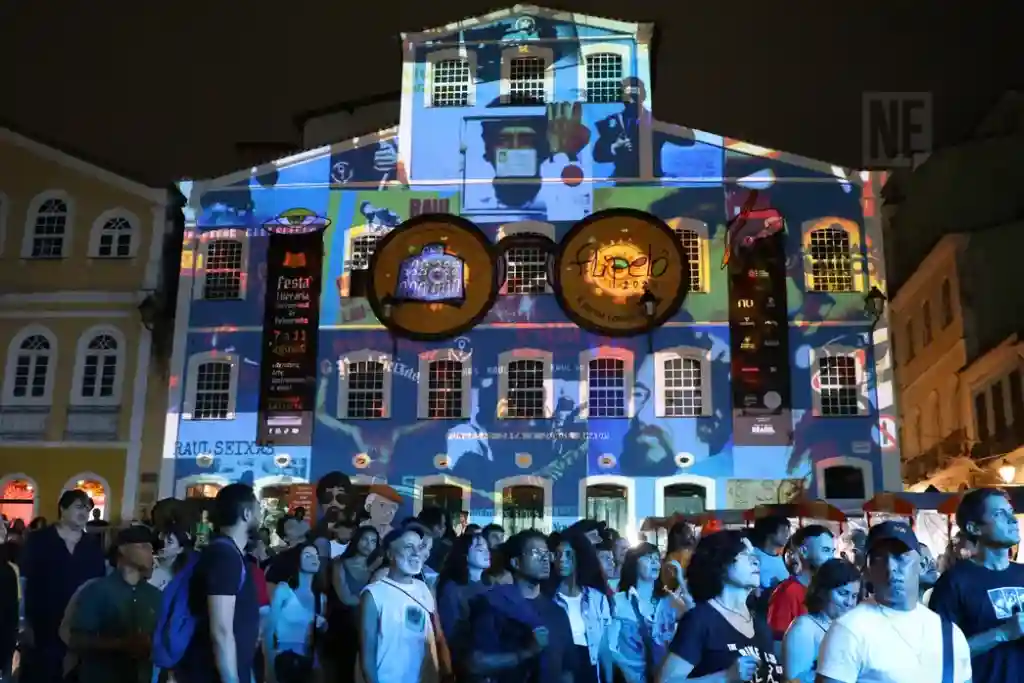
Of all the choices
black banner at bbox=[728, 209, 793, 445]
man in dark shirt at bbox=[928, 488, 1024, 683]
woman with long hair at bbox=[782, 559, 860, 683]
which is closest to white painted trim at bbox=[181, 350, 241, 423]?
black banner at bbox=[728, 209, 793, 445]

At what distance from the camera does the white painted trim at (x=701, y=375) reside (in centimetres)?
2347

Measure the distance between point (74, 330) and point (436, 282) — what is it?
9.39 meters

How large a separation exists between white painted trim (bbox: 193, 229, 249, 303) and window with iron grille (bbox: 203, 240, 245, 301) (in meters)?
0.02

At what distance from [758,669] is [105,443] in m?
23.1

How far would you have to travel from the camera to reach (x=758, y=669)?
Answer: 4.69 metres

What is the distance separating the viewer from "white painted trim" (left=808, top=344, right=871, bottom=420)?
2334cm

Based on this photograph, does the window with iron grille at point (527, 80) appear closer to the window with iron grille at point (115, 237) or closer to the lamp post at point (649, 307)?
the lamp post at point (649, 307)

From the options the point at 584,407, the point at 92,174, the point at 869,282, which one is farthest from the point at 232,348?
the point at 869,282

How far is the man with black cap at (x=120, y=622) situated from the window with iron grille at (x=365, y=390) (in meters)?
17.0

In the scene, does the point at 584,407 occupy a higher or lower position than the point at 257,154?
lower

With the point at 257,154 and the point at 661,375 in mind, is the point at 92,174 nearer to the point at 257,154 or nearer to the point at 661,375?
the point at 257,154

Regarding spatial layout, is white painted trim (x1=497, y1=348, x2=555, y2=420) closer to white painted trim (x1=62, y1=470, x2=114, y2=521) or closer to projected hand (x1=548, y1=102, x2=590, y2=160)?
projected hand (x1=548, y1=102, x2=590, y2=160)

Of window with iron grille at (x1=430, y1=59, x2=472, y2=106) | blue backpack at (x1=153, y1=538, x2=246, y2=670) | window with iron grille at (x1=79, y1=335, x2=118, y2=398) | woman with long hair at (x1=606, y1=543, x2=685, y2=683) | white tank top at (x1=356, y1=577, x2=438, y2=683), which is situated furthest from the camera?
window with iron grille at (x1=430, y1=59, x2=472, y2=106)

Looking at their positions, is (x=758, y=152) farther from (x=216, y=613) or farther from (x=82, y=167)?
(x=216, y=613)
